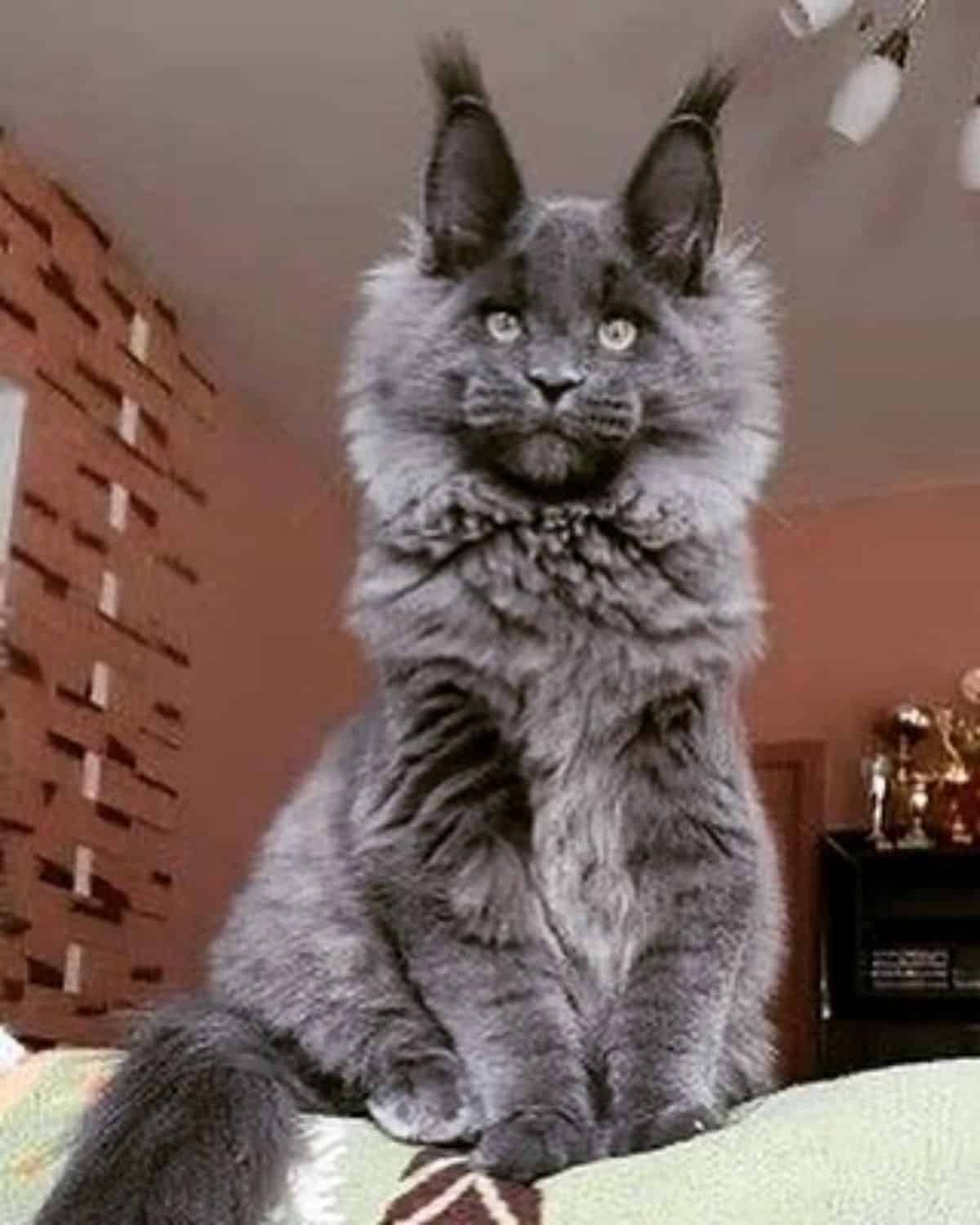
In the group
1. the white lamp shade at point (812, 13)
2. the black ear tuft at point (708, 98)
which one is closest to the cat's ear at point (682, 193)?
the black ear tuft at point (708, 98)

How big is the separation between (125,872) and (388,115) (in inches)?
57.6

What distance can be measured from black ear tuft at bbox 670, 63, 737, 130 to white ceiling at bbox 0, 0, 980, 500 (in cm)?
144

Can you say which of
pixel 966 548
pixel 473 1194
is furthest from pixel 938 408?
pixel 473 1194

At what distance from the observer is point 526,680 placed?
801 millimetres

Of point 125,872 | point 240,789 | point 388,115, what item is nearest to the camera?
point 388,115

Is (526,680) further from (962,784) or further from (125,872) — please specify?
(962,784)

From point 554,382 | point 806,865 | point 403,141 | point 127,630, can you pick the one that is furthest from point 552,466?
point 806,865

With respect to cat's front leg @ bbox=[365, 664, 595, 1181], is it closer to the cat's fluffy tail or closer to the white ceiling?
the cat's fluffy tail

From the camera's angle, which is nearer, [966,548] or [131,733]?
[131,733]

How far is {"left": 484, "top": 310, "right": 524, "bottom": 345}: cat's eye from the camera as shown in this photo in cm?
82

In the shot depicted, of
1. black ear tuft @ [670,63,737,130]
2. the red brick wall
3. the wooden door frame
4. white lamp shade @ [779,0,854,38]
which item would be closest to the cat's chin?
black ear tuft @ [670,63,737,130]

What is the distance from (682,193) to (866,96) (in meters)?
1.50

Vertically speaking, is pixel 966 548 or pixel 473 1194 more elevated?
pixel 966 548

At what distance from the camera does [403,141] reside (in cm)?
303
